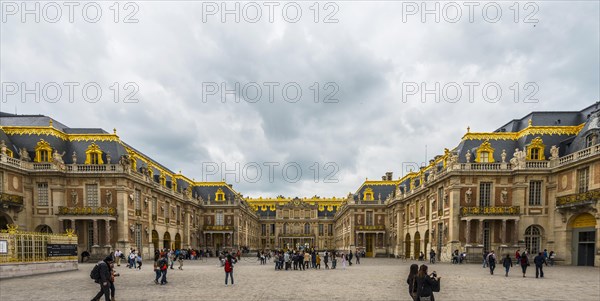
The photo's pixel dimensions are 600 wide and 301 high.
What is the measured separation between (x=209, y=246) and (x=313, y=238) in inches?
1836

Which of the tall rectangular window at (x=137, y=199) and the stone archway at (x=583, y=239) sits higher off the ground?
the tall rectangular window at (x=137, y=199)

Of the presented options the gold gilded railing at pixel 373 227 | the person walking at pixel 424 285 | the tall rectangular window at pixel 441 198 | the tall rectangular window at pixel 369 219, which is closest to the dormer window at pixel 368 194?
the tall rectangular window at pixel 369 219

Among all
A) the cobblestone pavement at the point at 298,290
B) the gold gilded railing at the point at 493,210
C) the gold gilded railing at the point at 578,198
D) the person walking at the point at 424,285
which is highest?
the gold gilded railing at the point at 578,198

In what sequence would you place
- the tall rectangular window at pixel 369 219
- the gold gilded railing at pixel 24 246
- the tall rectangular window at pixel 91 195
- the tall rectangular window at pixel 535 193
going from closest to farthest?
the gold gilded railing at pixel 24 246, the tall rectangular window at pixel 535 193, the tall rectangular window at pixel 91 195, the tall rectangular window at pixel 369 219

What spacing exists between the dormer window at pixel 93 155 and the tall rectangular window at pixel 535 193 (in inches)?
1668

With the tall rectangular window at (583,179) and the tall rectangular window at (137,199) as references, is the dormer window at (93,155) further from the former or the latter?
the tall rectangular window at (583,179)

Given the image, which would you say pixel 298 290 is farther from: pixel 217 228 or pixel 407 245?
pixel 217 228

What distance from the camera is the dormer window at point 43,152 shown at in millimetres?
38125

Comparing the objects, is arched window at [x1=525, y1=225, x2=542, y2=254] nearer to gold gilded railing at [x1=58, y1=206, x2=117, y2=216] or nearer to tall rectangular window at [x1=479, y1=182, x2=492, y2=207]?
tall rectangular window at [x1=479, y1=182, x2=492, y2=207]

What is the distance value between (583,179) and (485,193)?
788 centimetres

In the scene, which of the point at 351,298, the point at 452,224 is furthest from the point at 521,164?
the point at 351,298

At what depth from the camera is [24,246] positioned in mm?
23172

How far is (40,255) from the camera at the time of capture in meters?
24.6

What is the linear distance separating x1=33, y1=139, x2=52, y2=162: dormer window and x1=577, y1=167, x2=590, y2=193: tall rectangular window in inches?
1921
